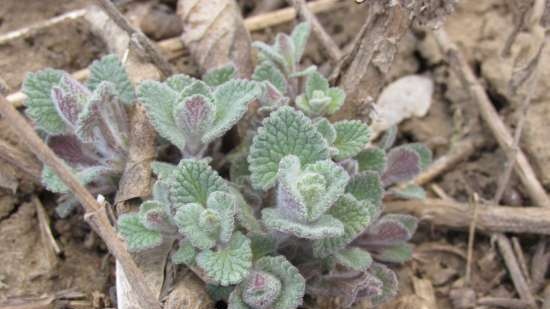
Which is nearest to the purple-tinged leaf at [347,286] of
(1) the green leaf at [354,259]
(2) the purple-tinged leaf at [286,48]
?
(1) the green leaf at [354,259]

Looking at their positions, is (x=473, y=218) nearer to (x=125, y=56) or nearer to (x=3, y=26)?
(x=125, y=56)

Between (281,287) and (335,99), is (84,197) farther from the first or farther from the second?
(335,99)

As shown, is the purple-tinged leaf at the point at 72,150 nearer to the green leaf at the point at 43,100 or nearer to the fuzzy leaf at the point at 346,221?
the green leaf at the point at 43,100

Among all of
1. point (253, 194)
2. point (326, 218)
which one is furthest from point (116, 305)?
point (326, 218)

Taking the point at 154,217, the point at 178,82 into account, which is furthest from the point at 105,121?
the point at 154,217

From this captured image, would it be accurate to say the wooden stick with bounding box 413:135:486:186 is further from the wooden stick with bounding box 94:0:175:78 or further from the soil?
the wooden stick with bounding box 94:0:175:78

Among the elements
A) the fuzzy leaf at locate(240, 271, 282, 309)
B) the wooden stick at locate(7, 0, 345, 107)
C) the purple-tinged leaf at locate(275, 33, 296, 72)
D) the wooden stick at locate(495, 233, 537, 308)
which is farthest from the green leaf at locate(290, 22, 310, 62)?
the wooden stick at locate(495, 233, 537, 308)
